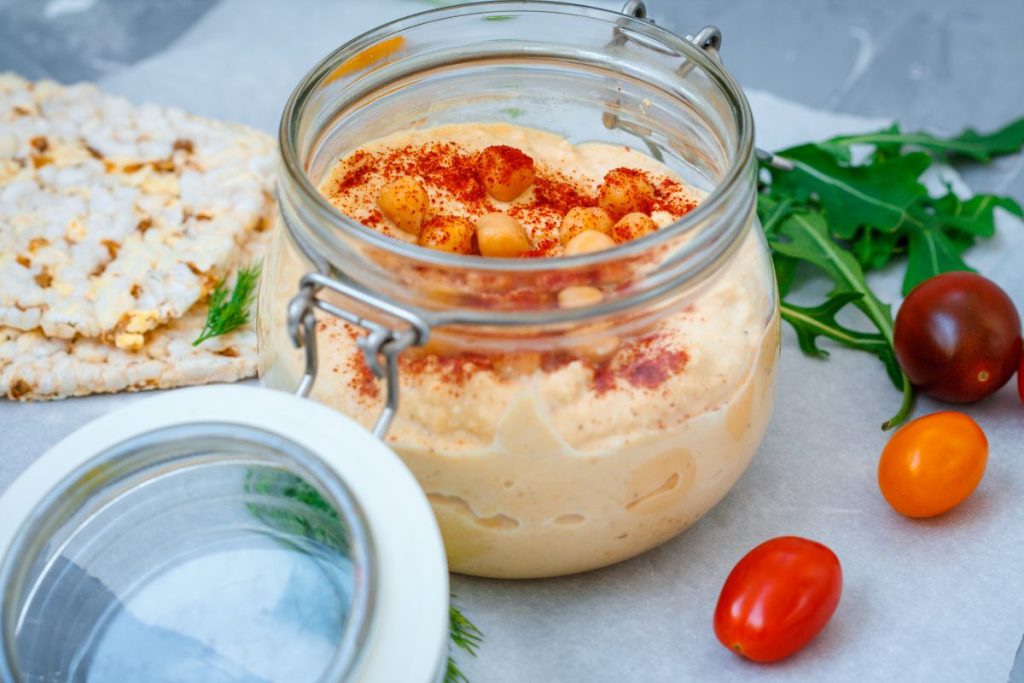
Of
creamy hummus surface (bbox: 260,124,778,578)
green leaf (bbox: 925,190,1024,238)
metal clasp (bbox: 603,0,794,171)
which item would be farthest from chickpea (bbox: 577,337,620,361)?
green leaf (bbox: 925,190,1024,238)

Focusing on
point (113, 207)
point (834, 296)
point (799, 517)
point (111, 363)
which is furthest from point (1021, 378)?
point (113, 207)

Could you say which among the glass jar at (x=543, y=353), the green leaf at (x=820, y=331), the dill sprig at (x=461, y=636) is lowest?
the dill sprig at (x=461, y=636)

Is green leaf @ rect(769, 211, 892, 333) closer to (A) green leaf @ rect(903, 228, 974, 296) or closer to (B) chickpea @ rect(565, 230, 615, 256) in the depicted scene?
(A) green leaf @ rect(903, 228, 974, 296)

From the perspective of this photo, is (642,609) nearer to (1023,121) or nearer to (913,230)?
(913,230)

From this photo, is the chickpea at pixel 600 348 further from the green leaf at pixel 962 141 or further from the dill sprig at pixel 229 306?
the green leaf at pixel 962 141

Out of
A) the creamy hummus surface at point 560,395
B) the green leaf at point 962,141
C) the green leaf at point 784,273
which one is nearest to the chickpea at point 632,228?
the creamy hummus surface at point 560,395
